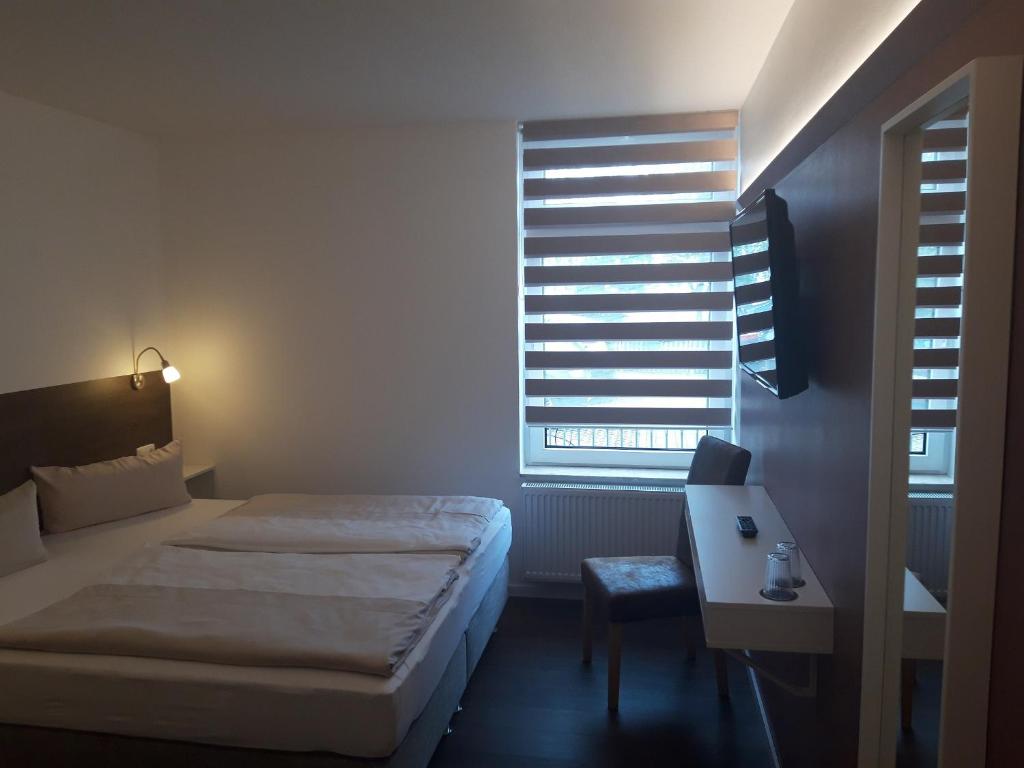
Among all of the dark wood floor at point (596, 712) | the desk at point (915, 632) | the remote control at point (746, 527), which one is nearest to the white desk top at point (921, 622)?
the desk at point (915, 632)

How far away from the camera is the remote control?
8.29 feet

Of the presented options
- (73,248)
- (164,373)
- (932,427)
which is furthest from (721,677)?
(73,248)

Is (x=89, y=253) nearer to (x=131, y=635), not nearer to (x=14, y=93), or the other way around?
(x=14, y=93)

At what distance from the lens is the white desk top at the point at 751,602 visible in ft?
6.44

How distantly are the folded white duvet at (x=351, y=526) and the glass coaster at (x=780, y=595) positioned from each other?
4.64ft

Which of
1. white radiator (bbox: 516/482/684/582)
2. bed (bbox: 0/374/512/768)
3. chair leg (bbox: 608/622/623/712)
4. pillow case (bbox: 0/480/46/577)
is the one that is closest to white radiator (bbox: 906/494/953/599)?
bed (bbox: 0/374/512/768)

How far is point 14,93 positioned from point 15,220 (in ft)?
1.88

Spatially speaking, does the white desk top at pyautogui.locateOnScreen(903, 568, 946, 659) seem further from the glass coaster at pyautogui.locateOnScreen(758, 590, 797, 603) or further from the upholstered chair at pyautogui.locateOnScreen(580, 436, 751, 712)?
the upholstered chair at pyautogui.locateOnScreen(580, 436, 751, 712)

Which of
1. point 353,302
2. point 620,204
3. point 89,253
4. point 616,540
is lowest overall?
point 616,540

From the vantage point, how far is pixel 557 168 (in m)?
4.00

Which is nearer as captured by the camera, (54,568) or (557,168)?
(54,568)

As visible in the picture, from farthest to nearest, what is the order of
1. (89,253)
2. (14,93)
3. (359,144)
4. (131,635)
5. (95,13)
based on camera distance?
(359,144) < (89,253) < (14,93) < (95,13) < (131,635)

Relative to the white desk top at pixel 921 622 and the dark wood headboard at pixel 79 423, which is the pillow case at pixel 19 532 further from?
the white desk top at pixel 921 622

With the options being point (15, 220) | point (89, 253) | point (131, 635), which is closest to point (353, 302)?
point (89, 253)
